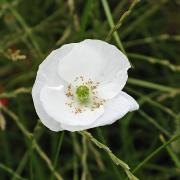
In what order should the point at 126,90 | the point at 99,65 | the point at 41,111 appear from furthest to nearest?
the point at 126,90, the point at 99,65, the point at 41,111

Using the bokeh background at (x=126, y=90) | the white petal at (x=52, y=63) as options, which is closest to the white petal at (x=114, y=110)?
the white petal at (x=52, y=63)

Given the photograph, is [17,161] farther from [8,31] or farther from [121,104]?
[121,104]

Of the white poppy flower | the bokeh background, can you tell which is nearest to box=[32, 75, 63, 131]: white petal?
the white poppy flower

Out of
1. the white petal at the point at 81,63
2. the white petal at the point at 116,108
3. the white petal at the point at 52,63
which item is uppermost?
the white petal at the point at 52,63

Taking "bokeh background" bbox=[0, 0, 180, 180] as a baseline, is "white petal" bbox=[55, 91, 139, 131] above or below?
above

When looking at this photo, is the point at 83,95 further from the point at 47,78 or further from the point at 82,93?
the point at 47,78

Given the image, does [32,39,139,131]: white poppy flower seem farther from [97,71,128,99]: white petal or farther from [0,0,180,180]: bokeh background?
[0,0,180,180]: bokeh background

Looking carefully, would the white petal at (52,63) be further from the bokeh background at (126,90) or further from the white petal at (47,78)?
the bokeh background at (126,90)

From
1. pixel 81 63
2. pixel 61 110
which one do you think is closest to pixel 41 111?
pixel 61 110
